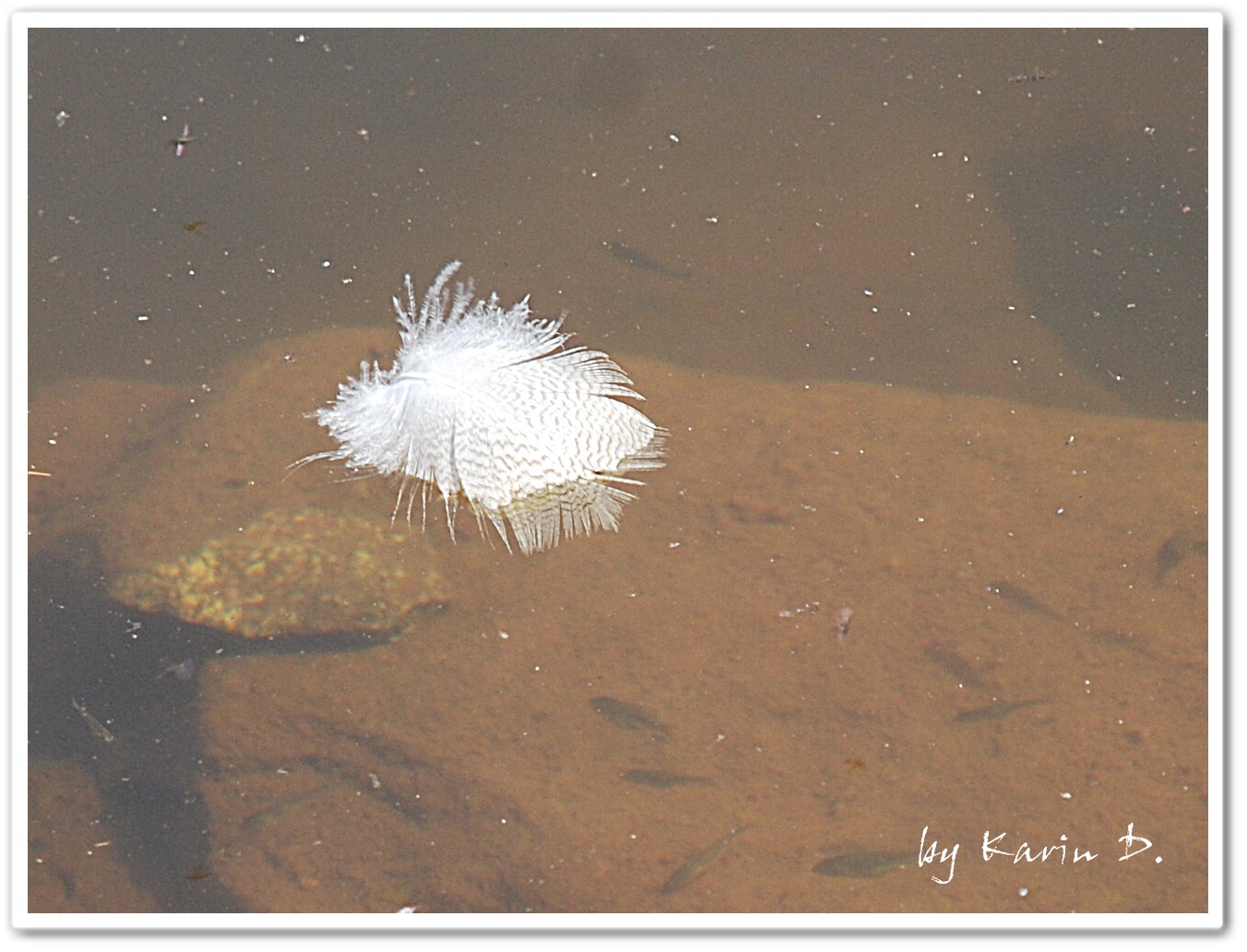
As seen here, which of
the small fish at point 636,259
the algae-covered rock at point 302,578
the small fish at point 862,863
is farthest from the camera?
the small fish at point 636,259

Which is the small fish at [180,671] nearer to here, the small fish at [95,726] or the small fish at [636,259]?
the small fish at [95,726]

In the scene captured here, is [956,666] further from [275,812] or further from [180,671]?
[180,671]

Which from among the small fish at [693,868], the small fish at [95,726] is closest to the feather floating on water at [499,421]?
the small fish at [693,868]

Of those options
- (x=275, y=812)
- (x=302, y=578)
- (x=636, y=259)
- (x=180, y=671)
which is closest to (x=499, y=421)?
(x=636, y=259)

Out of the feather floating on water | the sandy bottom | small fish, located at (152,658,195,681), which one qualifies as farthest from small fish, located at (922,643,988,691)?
small fish, located at (152,658,195,681)

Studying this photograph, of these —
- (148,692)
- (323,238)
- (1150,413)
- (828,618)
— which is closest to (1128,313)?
(1150,413)

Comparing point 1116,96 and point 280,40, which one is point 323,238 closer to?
point 280,40
